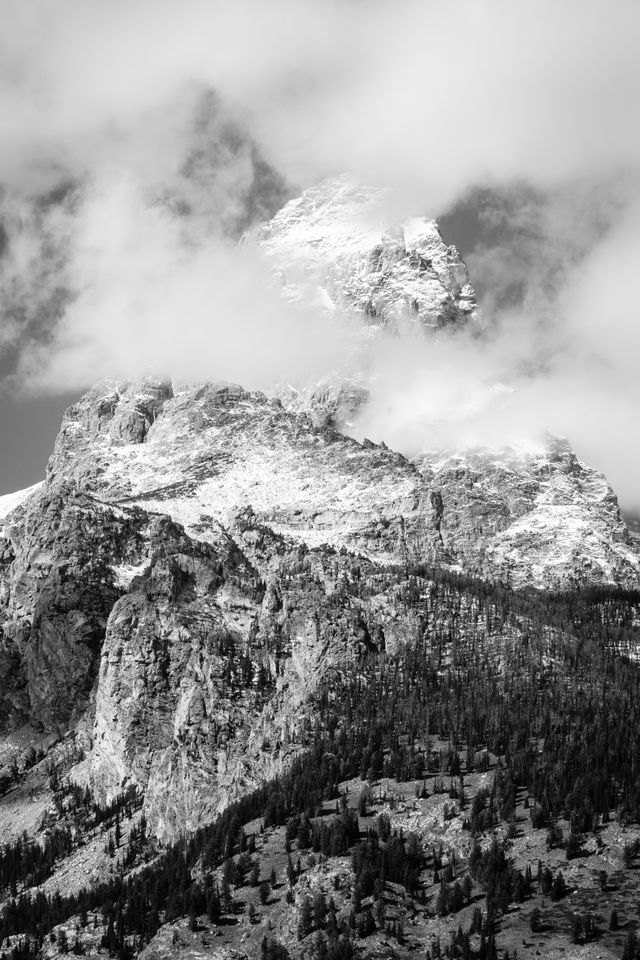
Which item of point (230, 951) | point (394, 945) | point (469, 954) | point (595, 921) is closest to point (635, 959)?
point (595, 921)

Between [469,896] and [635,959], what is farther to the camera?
[469,896]

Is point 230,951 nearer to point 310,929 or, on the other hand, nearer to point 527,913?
point 310,929

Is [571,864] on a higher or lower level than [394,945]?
higher

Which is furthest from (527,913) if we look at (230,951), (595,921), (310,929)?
(230,951)

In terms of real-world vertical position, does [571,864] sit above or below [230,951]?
above

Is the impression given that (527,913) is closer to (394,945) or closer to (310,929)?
(394,945)

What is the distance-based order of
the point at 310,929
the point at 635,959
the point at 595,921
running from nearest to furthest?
the point at 635,959, the point at 595,921, the point at 310,929

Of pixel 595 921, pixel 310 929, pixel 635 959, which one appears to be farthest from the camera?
pixel 310 929

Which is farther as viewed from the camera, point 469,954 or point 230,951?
point 230,951
